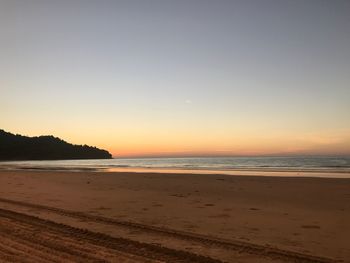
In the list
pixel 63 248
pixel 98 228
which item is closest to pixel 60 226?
pixel 98 228

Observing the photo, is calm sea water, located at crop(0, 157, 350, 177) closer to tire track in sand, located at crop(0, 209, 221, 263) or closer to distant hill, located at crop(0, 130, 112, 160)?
tire track in sand, located at crop(0, 209, 221, 263)

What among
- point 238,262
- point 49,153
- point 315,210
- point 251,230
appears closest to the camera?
point 238,262

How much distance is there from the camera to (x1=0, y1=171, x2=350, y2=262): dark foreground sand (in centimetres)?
676

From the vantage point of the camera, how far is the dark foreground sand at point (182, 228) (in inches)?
266

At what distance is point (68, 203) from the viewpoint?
13.8 metres

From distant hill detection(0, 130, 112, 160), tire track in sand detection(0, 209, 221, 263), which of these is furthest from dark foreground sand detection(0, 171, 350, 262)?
distant hill detection(0, 130, 112, 160)

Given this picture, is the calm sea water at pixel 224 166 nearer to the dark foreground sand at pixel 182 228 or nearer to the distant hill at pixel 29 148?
the dark foreground sand at pixel 182 228

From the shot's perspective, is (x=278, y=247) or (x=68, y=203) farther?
(x=68, y=203)

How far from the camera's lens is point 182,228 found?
9.07 m

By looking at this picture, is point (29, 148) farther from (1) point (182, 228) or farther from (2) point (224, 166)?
(1) point (182, 228)

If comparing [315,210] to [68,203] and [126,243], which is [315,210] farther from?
[68,203]

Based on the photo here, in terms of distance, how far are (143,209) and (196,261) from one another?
240 inches

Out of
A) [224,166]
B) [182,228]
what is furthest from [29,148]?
[182,228]

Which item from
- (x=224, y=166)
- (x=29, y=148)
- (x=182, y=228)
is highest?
(x=29, y=148)
